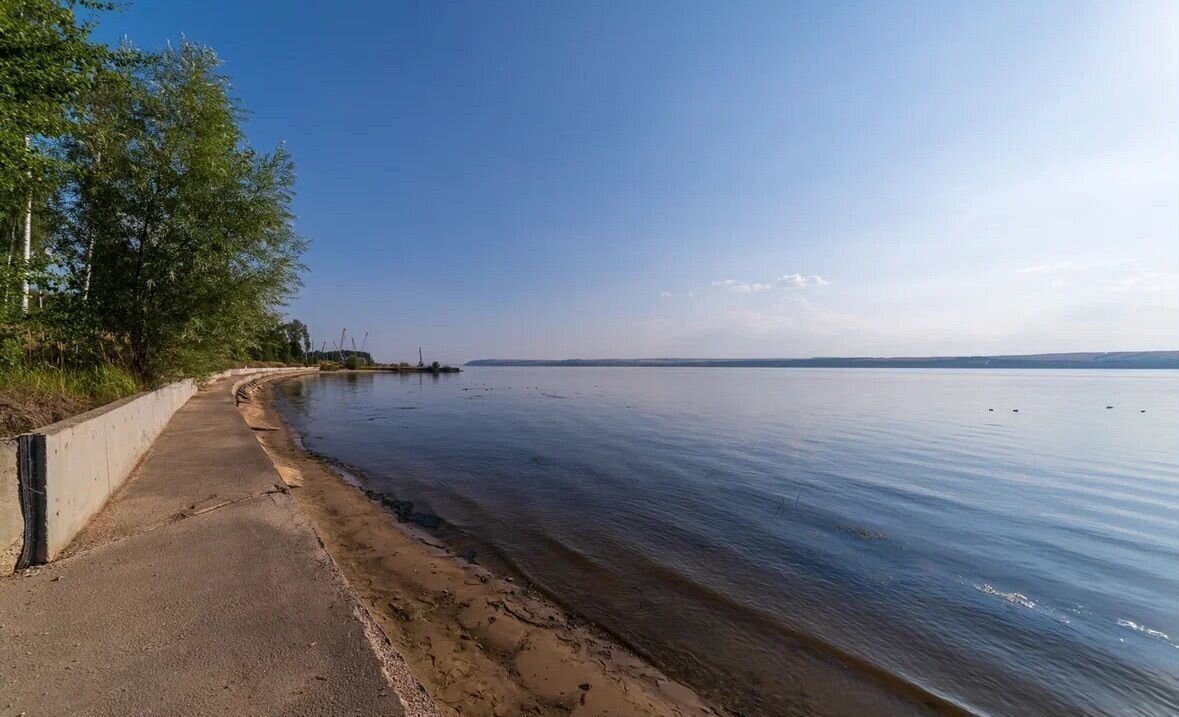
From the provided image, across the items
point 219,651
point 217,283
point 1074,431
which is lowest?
point 1074,431

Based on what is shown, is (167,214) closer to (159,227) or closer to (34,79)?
(159,227)

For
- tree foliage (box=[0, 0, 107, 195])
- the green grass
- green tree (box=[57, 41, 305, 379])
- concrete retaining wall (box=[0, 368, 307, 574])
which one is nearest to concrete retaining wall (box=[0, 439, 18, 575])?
concrete retaining wall (box=[0, 368, 307, 574])

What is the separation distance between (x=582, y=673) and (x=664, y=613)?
1.59m

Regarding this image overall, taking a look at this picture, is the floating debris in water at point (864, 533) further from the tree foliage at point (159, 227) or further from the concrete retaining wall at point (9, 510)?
the tree foliage at point (159, 227)

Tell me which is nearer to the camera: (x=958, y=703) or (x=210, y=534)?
(x=958, y=703)

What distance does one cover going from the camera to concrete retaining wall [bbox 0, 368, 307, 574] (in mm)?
3549

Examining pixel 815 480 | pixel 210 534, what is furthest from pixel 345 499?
pixel 815 480

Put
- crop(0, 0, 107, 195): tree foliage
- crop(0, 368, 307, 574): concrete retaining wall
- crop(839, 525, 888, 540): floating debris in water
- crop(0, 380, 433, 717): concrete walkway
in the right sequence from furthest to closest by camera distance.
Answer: crop(839, 525, 888, 540): floating debris in water < crop(0, 0, 107, 195): tree foliage < crop(0, 368, 307, 574): concrete retaining wall < crop(0, 380, 433, 717): concrete walkway

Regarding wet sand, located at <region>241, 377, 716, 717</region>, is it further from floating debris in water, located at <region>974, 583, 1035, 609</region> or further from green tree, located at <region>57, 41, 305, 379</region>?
green tree, located at <region>57, 41, 305, 379</region>

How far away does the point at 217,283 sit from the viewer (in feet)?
36.3

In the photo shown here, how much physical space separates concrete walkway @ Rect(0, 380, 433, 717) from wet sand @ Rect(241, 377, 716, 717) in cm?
90

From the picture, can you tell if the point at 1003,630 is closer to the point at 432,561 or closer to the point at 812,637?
the point at 812,637

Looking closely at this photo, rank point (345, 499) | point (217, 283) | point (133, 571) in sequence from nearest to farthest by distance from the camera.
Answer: point (133, 571) → point (345, 499) → point (217, 283)

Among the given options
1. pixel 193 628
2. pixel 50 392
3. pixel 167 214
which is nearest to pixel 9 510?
pixel 193 628
